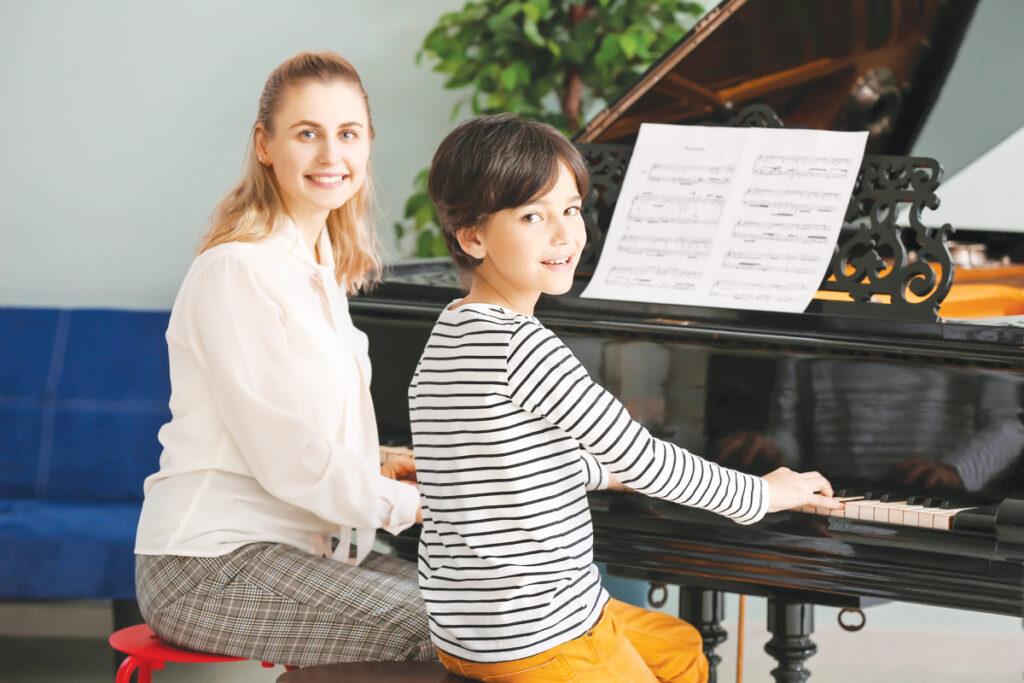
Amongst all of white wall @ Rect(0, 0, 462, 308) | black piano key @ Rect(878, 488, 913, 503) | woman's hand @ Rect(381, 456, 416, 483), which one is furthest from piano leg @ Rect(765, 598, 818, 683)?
white wall @ Rect(0, 0, 462, 308)

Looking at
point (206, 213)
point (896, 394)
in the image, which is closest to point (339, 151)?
point (896, 394)

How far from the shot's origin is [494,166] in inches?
54.4

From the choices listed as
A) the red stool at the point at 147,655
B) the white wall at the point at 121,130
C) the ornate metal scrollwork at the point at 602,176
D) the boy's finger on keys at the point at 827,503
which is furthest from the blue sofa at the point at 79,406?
the boy's finger on keys at the point at 827,503

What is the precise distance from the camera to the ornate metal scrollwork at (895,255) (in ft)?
6.02

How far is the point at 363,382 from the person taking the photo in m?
1.97

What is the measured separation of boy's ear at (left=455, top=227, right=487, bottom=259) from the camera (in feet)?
4.68

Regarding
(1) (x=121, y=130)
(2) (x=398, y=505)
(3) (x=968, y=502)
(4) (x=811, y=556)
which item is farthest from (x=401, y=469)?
(1) (x=121, y=130)

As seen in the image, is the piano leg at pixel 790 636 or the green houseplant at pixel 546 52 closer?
the piano leg at pixel 790 636

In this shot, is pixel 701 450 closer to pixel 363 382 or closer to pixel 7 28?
pixel 363 382

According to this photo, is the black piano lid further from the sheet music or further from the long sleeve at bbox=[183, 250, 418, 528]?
the long sleeve at bbox=[183, 250, 418, 528]

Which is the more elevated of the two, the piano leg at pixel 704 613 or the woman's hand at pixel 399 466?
the woman's hand at pixel 399 466

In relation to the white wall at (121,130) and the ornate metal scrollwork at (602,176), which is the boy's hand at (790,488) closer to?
the ornate metal scrollwork at (602,176)

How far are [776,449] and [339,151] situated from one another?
36.0 inches

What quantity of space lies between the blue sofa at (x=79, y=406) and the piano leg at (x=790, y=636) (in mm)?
1869
